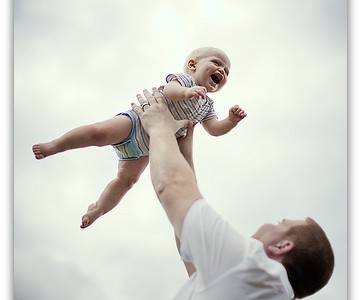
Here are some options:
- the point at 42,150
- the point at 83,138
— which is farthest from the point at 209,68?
the point at 42,150

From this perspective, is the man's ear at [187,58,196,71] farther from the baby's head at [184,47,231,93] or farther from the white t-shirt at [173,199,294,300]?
the white t-shirt at [173,199,294,300]

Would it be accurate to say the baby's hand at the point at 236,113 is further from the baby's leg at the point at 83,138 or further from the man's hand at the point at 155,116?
the baby's leg at the point at 83,138

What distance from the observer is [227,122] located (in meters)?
1.54

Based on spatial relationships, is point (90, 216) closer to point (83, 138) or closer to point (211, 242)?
point (83, 138)

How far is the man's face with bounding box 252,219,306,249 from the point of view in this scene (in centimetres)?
111

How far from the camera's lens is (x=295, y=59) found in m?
1.86

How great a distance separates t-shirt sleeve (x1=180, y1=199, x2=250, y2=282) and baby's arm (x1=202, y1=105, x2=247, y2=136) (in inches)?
21.4

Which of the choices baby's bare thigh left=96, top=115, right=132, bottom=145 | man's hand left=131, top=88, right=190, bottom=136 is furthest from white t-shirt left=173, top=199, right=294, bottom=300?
baby's bare thigh left=96, top=115, right=132, bottom=145

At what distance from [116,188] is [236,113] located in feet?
1.33

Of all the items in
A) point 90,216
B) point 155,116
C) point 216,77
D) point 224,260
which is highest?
point 216,77
